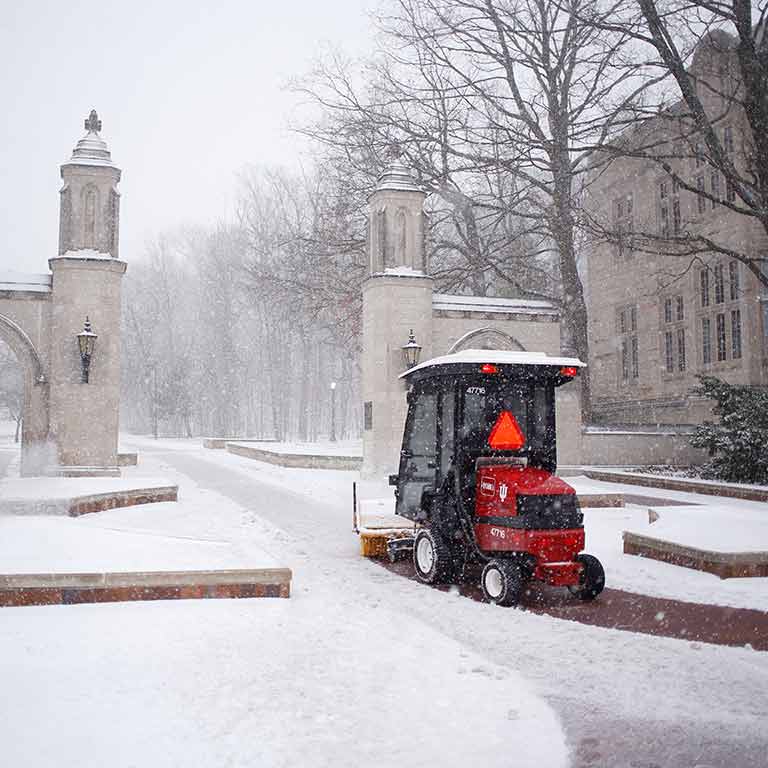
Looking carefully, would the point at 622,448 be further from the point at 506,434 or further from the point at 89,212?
the point at 506,434

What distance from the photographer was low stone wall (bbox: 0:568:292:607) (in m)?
6.20

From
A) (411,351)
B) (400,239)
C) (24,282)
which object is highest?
(400,239)

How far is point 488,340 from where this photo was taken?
1933 centimetres

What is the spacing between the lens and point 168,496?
1382 centimetres

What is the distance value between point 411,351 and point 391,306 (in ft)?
4.23

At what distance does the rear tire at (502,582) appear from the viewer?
267 inches

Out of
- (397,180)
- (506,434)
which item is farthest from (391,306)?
(506,434)

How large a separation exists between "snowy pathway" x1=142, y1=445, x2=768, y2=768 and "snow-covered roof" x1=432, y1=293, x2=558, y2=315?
11382 mm

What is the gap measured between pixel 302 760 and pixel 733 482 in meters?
15.3

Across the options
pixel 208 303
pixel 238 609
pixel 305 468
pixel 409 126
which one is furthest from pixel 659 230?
pixel 208 303

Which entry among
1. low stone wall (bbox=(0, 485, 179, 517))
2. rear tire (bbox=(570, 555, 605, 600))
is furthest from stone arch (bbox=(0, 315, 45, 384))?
rear tire (bbox=(570, 555, 605, 600))

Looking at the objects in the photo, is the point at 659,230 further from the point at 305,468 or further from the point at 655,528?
the point at 655,528

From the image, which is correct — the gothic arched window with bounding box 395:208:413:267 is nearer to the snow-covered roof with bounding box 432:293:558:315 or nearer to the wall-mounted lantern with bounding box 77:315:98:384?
the snow-covered roof with bounding box 432:293:558:315

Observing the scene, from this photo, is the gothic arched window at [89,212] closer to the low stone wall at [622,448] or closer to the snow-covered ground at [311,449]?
the snow-covered ground at [311,449]
